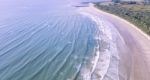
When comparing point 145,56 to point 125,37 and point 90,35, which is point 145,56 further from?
point 90,35

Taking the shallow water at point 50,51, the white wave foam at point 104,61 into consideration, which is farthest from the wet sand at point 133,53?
the shallow water at point 50,51

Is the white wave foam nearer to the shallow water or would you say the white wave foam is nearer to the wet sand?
the shallow water

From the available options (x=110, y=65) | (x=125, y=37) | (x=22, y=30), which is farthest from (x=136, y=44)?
(x=22, y=30)

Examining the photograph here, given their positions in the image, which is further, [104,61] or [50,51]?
[50,51]

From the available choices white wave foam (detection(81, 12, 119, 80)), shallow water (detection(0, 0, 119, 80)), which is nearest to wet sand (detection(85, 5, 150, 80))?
white wave foam (detection(81, 12, 119, 80))

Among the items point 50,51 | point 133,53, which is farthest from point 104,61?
point 50,51

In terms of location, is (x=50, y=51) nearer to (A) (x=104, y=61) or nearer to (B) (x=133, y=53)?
(A) (x=104, y=61)

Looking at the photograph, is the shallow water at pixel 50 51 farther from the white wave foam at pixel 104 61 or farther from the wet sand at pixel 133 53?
Result: the wet sand at pixel 133 53

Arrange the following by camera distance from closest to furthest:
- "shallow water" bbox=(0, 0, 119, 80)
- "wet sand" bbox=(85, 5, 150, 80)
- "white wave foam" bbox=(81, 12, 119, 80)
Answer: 1. "white wave foam" bbox=(81, 12, 119, 80)
2. "wet sand" bbox=(85, 5, 150, 80)
3. "shallow water" bbox=(0, 0, 119, 80)

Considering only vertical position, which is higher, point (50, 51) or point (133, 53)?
point (50, 51)
